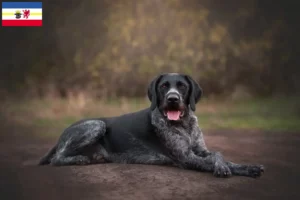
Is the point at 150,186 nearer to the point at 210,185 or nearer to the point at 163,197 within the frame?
the point at 163,197

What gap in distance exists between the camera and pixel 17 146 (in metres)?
7.91

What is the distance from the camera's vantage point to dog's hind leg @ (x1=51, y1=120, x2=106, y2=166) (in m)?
6.11

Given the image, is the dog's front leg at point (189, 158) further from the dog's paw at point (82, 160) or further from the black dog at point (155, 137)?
the dog's paw at point (82, 160)

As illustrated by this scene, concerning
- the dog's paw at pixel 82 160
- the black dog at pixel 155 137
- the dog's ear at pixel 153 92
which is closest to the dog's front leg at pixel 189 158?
the black dog at pixel 155 137

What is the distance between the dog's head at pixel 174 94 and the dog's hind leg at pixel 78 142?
94 centimetres

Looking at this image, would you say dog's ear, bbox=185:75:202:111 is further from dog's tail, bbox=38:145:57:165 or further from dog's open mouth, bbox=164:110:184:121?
dog's tail, bbox=38:145:57:165

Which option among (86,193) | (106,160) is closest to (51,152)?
(106,160)

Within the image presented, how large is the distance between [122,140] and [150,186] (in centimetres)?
131

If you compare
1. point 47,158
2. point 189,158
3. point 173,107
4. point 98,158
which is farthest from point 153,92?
point 47,158

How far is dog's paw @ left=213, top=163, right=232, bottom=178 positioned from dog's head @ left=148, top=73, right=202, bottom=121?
35.8 inches

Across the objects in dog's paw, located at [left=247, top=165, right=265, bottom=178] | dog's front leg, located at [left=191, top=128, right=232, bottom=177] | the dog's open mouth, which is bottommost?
dog's paw, located at [left=247, top=165, right=265, bottom=178]

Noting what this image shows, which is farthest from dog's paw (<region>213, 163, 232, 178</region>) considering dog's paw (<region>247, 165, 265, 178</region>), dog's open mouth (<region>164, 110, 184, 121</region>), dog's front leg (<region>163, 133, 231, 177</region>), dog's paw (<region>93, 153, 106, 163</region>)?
dog's paw (<region>93, 153, 106, 163</region>)

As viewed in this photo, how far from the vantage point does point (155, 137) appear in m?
6.00

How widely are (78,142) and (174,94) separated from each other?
1.57 meters
